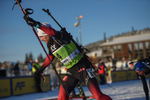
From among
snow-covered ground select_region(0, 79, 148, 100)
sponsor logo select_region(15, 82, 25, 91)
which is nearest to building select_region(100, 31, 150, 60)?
snow-covered ground select_region(0, 79, 148, 100)

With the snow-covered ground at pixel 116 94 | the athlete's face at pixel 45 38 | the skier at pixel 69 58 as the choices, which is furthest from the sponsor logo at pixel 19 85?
the athlete's face at pixel 45 38

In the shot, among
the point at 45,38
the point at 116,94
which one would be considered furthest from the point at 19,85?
the point at 45,38

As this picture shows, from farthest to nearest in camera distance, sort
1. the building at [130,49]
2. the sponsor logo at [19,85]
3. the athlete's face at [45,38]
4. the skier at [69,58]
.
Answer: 1. the building at [130,49]
2. the sponsor logo at [19,85]
3. the athlete's face at [45,38]
4. the skier at [69,58]

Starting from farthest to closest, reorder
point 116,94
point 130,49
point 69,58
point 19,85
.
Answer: point 130,49, point 19,85, point 116,94, point 69,58

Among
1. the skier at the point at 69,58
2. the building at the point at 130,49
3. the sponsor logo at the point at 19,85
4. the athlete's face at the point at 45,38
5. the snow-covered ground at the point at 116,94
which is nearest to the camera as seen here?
the skier at the point at 69,58

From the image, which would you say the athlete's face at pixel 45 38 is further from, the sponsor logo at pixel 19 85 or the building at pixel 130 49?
the building at pixel 130 49

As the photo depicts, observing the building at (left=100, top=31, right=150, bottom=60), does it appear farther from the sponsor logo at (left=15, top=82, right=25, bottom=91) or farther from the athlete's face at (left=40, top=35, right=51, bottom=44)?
the athlete's face at (left=40, top=35, right=51, bottom=44)

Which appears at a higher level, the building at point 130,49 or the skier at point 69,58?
the building at point 130,49

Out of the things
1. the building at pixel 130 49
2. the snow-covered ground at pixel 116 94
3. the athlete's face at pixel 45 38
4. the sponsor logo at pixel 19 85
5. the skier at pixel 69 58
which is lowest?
the snow-covered ground at pixel 116 94

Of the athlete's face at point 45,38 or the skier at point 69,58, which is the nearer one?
the skier at point 69,58

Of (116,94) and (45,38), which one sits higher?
(45,38)

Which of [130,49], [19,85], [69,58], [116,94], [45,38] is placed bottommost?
[116,94]

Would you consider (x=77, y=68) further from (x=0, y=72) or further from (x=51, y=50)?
(x=0, y=72)

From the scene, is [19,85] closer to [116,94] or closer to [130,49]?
[116,94]
